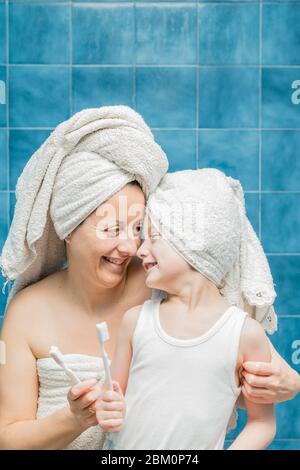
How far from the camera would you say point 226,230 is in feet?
4.12

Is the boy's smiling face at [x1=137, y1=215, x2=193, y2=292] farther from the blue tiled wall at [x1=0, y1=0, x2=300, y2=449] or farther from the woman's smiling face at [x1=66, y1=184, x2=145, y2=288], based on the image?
the blue tiled wall at [x1=0, y1=0, x2=300, y2=449]

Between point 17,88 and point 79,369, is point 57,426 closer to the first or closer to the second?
point 79,369

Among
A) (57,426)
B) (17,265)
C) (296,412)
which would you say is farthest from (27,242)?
(296,412)

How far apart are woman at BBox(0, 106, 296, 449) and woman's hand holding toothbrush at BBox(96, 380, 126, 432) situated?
12 cm

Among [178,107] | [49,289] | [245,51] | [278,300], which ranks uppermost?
[245,51]

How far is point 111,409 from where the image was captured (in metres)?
1.15

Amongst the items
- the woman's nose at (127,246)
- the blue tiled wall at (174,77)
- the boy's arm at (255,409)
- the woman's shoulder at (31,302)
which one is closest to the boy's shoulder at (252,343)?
the boy's arm at (255,409)

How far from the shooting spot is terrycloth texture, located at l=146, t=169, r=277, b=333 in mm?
1241

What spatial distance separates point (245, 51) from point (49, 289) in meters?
1.17

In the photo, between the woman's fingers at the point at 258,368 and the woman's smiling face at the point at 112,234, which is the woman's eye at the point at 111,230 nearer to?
the woman's smiling face at the point at 112,234

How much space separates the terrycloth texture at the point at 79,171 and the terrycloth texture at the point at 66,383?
0.18 meters

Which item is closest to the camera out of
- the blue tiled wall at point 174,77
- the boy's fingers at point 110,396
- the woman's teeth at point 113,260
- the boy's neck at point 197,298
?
the boy's fingers at point 110,396

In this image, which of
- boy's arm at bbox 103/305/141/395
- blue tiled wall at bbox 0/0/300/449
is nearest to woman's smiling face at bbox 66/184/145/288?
boy's arm at bbox 103/305/141/395

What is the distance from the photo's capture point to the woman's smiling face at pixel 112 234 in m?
1.33
